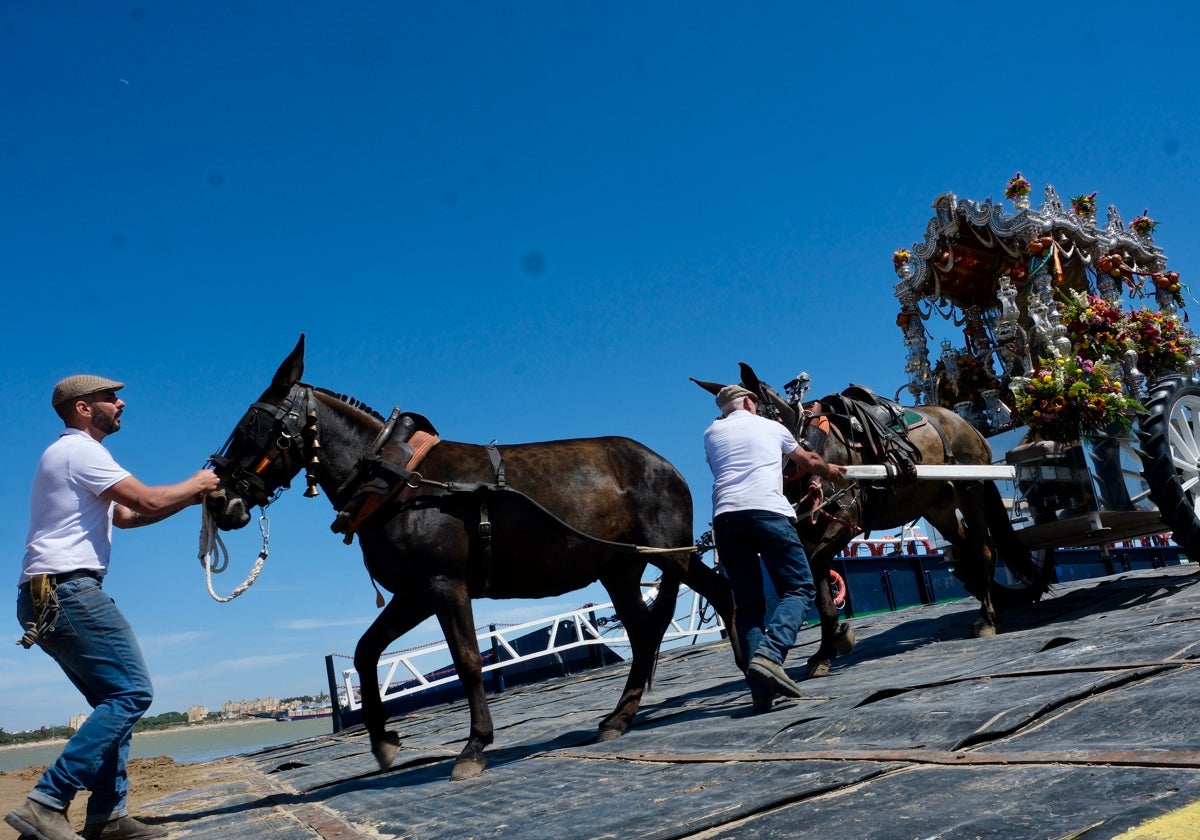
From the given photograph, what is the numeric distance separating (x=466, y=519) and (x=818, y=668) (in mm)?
2817

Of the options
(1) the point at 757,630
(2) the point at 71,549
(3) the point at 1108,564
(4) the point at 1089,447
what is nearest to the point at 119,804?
(2) the point at 71,549

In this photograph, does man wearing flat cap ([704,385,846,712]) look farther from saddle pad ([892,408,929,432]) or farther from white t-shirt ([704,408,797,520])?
saddle pad ([892,408,929,432])

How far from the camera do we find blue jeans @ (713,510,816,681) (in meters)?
5.20

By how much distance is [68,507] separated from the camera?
4242mm

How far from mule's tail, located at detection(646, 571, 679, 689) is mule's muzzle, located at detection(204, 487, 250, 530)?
2.53 meters

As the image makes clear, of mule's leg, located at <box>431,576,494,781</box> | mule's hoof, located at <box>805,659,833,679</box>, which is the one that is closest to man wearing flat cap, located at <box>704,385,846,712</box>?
mule's hoof, located at <box>805,659,833,679</box>

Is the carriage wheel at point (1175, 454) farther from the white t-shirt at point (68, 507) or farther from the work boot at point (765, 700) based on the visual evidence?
the white t-shirt at point (68, 507)

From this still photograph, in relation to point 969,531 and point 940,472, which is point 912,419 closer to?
point 940,472

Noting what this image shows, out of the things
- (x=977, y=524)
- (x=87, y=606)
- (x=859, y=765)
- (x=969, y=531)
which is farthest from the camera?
(x=969, y=531)

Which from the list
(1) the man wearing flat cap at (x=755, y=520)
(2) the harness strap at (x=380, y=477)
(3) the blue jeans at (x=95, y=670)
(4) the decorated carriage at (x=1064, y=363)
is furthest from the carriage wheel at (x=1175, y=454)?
(3) the blue jeans at (x=95, y=670)

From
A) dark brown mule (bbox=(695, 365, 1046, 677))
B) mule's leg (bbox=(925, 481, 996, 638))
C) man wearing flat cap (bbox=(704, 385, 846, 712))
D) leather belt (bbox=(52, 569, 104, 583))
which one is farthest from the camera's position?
mule's leg (bbox=(925, 481, 996, 638))

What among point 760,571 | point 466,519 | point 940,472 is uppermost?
point 466,519

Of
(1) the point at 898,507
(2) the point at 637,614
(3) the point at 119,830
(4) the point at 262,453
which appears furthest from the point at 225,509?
(1) the point at 898,507

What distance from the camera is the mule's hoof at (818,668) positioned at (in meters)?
6.50
